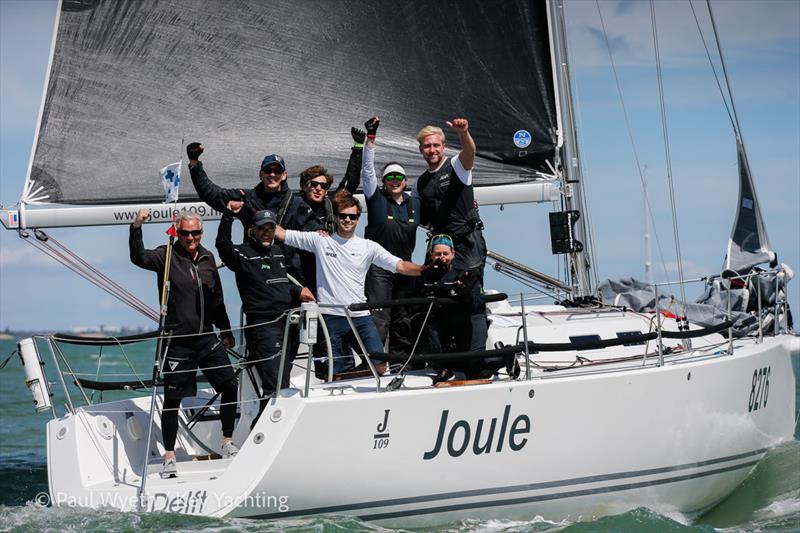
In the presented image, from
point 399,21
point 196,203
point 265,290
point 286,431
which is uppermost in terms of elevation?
point 399,21

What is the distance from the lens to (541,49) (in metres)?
9.01

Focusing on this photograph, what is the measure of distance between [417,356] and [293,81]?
3.85 m

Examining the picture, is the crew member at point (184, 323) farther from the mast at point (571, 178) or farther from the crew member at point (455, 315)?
the mast at point (571, 178)

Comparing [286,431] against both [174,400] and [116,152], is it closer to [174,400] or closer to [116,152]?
[174,400]

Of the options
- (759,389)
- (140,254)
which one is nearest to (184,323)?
(140,254)

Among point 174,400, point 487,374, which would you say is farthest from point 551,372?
point 174,400

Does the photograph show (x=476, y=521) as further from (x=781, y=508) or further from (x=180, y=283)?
(x=781, y=508)

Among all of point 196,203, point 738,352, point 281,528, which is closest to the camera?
point 281,528

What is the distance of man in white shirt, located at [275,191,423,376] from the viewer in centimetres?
647

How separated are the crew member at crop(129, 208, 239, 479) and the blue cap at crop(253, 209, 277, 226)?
0.36 m

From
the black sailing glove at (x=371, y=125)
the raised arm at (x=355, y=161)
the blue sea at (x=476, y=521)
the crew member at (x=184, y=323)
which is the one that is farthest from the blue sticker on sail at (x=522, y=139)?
the crew member at (x=184, y=323)

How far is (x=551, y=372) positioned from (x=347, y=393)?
1476 mm

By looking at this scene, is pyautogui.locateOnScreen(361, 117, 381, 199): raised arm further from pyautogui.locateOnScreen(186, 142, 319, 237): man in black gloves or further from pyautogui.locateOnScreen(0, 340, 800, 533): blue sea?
pyautogui.locateOnScreen(0, 340, 800, 533): blue sea

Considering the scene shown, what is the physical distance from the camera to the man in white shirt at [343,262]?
6.47 m
